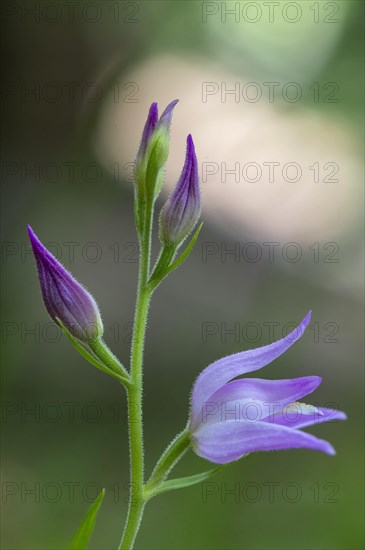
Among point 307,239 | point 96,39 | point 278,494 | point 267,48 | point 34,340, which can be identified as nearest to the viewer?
point 278,494

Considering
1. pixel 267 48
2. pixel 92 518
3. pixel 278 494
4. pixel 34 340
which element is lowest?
pixel 278 494

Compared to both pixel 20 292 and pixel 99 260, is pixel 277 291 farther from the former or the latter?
pixel 20 292

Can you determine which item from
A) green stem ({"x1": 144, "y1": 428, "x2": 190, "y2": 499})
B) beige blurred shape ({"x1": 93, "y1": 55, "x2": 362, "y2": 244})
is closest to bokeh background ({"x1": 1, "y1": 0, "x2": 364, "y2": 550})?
beige blurred shape ({"x1": 93, "y1": 55, "x2": 362, "y2": 244})

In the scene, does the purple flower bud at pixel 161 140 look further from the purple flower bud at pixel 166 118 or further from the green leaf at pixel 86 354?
the green leaf at pixel 86 354

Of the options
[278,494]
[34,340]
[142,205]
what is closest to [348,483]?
[278,494]

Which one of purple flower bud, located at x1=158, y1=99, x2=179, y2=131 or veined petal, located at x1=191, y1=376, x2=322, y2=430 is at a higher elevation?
purple flower bud, located at x1=158, y1=99, x2=179, y2=131

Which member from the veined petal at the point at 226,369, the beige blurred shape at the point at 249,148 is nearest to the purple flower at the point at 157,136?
the veined petal at the point at 226,369

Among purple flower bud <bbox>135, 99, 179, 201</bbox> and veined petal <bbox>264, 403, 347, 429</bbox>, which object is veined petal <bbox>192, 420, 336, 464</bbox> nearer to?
veined petal <bbox>264, 403, 347, 429</bbox>
